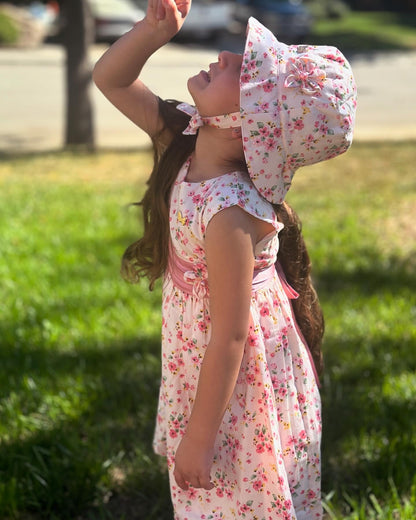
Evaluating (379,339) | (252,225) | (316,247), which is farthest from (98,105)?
(252,225)

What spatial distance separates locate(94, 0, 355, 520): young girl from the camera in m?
1.61

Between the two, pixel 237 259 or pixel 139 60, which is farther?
pixel 139 60

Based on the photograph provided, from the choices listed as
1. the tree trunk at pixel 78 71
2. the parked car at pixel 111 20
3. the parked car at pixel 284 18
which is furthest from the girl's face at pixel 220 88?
the parked car at pixel 284 18

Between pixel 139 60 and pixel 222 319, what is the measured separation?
2.15ft

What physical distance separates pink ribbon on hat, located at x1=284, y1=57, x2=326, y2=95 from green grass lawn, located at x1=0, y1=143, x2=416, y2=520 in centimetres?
131

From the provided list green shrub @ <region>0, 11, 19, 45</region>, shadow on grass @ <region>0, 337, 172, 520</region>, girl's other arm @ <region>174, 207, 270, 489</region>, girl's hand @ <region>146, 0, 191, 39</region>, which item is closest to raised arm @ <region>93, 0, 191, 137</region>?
girl's hand @ <region>146, 0, 191, 39</region>

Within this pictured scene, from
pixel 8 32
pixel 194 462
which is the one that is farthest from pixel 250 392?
pixel 8 32

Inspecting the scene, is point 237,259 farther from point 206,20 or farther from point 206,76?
point 206,20

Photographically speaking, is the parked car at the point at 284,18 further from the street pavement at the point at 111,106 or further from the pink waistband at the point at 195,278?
the pink waistband at the point at 195,278

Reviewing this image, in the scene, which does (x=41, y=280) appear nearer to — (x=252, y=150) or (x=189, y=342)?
(x=189, y=342)

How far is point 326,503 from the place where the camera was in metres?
2.42

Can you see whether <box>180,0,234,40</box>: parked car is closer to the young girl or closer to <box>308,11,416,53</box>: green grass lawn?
<box>308,11,416,53</box>: green grass lawn

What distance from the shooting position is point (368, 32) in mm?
25453

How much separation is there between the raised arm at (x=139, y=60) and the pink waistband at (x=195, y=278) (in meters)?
0.36
